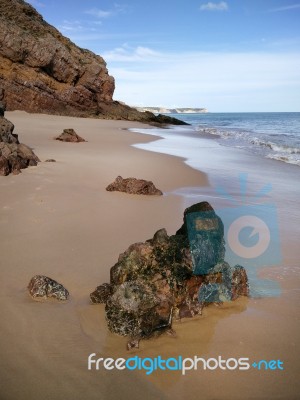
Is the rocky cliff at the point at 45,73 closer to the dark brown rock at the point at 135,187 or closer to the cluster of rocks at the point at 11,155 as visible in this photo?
the cluster of rocks at the point at 11,155

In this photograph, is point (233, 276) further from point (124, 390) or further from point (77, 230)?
point (77, 230)

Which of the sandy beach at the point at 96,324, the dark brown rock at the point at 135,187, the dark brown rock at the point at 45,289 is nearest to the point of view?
the sandy beach at the point at 96,324

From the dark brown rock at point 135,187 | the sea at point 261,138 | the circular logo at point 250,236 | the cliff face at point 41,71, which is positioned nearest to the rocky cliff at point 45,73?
the cliff face at point 41,71

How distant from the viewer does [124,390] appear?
6.93 ft

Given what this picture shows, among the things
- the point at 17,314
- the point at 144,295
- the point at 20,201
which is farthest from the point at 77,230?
the point at 144,295

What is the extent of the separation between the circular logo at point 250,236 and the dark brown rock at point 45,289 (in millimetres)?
2149

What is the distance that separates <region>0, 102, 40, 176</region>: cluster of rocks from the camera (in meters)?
7.21

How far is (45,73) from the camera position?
3322cm

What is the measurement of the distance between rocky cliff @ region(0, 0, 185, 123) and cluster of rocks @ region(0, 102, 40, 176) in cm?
2160

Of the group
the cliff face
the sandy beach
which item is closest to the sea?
the sandy beach

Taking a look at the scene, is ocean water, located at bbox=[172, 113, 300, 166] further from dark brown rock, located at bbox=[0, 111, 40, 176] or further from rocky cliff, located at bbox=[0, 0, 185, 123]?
rocky cliff, located at bbox=[0, 0, 185, 123]

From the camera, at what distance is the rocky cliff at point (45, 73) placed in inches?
1171

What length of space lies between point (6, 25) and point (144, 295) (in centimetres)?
3478

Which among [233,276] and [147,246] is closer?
[147,246]
